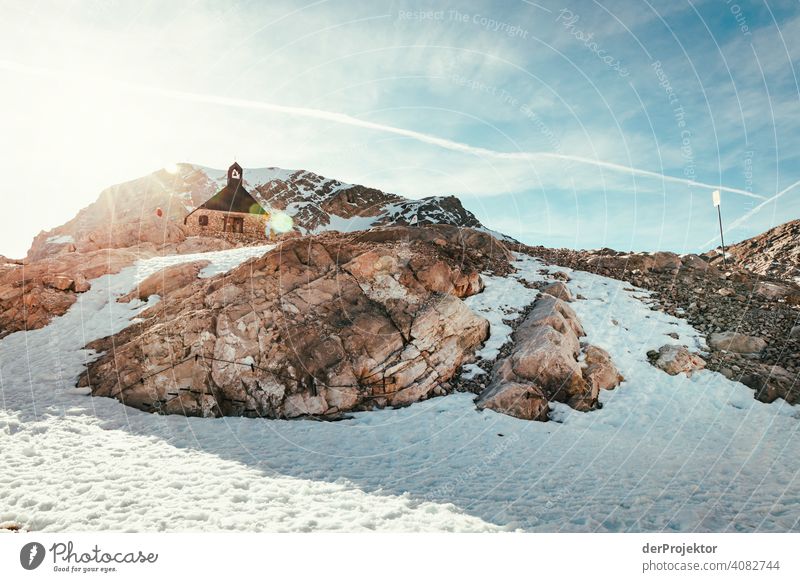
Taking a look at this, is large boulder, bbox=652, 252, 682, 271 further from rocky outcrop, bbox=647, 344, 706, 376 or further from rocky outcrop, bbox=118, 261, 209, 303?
rocky outcrop, bbox=118, 261, 209, 303

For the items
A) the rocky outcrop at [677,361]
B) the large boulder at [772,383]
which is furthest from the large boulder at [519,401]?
the large boulder at [772,383]

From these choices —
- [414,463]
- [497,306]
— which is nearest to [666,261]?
[497,306]

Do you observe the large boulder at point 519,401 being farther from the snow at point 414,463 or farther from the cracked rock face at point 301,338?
the cracked rock face at point 301,338

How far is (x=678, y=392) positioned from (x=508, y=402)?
6989 mm

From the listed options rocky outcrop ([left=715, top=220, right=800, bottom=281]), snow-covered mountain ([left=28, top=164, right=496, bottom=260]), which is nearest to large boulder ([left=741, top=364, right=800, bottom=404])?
rocky outcrop ([left=715, top=220, right=800, bottom=281])

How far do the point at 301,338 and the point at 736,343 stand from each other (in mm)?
18681

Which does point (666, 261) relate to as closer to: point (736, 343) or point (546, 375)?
point (736, 343)

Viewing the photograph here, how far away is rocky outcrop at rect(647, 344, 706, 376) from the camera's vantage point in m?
15.5

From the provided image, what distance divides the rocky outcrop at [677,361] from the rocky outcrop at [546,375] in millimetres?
2257

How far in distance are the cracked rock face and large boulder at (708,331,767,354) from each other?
10.1m

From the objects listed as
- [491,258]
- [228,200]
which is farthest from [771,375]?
[228,200]

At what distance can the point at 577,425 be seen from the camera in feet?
41.4

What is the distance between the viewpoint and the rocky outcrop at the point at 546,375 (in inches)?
524

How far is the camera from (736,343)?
16453mm
